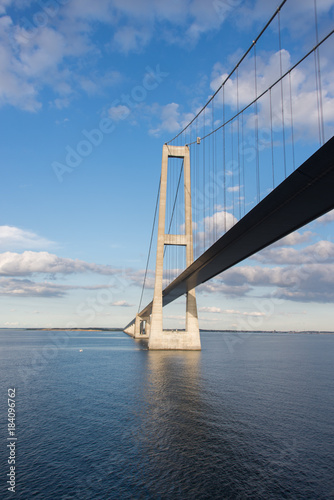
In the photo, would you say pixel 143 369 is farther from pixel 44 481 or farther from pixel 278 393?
pixel 44 481

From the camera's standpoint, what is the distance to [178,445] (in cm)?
1619

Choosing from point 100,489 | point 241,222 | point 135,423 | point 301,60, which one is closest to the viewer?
point 100,489

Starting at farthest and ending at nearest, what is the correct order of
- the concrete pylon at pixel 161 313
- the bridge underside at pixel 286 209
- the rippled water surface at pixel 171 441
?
the concrete pylon at pixel 161 313 < the bridge underside at pixel 286 209 < the rippled water surface at pixel 171 441

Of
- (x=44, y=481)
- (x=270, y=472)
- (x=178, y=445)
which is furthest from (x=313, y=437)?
(x=44, y=481)

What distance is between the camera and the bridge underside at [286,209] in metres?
16.4

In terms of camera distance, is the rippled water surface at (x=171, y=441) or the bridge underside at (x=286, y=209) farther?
the bridge underside at (x=286, y=209)

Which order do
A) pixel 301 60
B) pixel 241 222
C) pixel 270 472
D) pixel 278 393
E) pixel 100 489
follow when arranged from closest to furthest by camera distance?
pixel 100 489 < pixel 270 472 < pixel 301 60 < pixel 241 222 < pixel 278 393

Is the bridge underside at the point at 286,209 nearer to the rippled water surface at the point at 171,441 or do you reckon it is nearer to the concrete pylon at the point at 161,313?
the rippled water surface at the point at 171,441

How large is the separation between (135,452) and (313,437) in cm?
854

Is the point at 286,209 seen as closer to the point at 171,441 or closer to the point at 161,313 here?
the point at 171,441

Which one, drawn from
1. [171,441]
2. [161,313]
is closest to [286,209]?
[171,441]

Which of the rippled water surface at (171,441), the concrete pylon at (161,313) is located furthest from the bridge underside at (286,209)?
the concrete pylon at (161,313)

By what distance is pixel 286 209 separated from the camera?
69.4ft

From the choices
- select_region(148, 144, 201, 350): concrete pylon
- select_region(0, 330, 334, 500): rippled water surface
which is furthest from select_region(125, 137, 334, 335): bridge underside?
select_region(148, 144, 201, 350): concrete pylon
